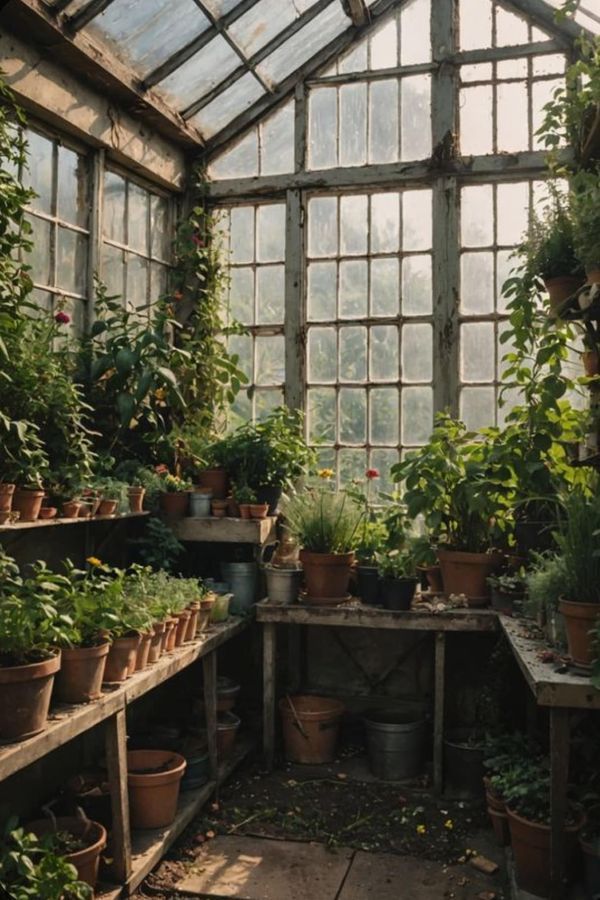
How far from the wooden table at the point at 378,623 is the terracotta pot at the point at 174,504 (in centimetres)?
72

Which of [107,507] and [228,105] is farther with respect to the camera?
[228,105]

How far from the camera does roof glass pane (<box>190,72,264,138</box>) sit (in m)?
5.58

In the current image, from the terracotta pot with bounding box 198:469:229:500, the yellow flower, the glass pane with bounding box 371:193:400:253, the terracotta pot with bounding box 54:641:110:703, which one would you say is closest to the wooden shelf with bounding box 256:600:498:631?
the terracotta pot with bounding box 198:469:229:500

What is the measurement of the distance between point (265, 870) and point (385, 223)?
3951 millimetres

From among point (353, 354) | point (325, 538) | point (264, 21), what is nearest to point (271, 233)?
point (353, 354)

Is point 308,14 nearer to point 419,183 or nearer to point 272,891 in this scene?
point 419,183

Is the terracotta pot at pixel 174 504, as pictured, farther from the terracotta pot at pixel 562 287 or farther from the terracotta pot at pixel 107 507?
the terracotta pot at pixel 562 287

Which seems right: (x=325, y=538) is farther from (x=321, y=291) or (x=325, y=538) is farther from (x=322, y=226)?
(x=322, y=226)

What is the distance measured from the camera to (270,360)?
579cm

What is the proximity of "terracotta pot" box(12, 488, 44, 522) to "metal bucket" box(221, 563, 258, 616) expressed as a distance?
1.68 m

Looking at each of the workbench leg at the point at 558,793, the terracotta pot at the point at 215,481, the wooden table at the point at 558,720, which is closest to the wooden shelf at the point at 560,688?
the wooden table at the point at 558,720

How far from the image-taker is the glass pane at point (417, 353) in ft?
18.0

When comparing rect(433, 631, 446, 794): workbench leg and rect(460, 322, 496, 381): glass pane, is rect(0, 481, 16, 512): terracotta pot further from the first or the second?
rect(460, 322, 496, 381): glass pane

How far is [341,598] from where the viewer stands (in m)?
4.74
